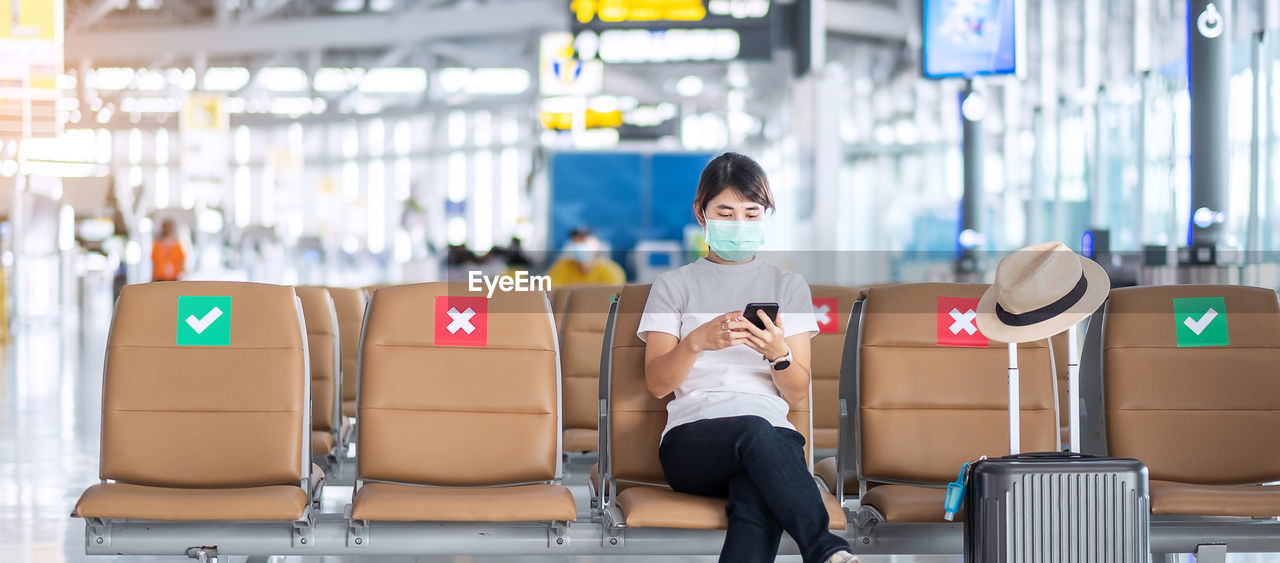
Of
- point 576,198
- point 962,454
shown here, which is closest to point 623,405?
point 962,454

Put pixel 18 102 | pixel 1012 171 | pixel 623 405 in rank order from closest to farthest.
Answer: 1. pixel 623 405
2. pixel 18 102
3. pixel 1012 171

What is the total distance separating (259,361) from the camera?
129 inches

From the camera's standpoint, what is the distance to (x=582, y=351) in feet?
14.5

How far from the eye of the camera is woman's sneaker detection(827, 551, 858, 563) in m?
2.64

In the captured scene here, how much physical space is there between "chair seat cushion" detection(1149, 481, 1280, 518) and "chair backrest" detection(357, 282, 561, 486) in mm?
1569

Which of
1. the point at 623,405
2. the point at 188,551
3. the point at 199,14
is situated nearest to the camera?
the point at 188,551

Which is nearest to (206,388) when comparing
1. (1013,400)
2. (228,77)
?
(1013,400)

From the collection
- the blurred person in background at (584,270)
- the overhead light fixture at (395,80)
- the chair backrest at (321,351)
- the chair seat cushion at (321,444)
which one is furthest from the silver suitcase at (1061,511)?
the overhead light fixture at (395,80)

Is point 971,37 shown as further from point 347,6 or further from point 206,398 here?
point 347,6

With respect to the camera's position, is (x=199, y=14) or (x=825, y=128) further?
(x=199, y=14)

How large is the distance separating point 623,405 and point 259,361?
983 millimetres

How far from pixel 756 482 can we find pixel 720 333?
355 mm

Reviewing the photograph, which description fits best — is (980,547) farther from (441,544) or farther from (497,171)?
(497,171)

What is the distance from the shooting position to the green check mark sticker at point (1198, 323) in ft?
11.3
